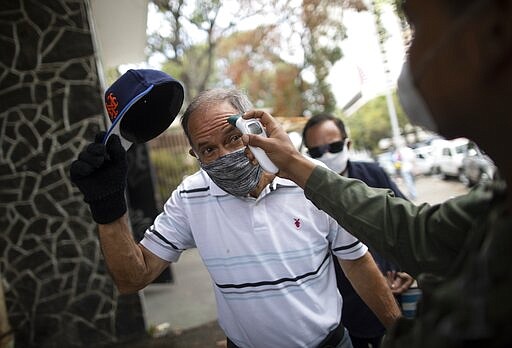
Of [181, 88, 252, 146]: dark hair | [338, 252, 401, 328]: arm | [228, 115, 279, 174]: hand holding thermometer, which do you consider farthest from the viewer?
[181, 88, 252, 146]: dark hair

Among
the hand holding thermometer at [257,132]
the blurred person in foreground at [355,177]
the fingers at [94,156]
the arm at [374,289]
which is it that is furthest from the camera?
the blurred person in foreground at [355,177]

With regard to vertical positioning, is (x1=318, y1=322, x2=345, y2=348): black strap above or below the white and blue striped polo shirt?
below

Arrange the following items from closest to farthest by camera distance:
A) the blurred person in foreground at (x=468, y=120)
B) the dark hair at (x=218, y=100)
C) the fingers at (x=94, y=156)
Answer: the blurred person in foreground at (x=468, y=120) → the fingers at (x=94, y=156) → the dark hair at (x=218, y=100)

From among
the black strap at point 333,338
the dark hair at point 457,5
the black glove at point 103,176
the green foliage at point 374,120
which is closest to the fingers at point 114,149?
the black glove at point 103,176

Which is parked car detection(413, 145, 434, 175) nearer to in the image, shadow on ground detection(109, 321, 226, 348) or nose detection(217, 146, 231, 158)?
shadow on ground detection(109, 321, 226, 348)

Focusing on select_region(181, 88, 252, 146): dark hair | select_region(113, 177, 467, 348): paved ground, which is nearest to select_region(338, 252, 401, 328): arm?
select_region(181, 88, 252, 146): dark hair

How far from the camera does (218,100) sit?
6.08 feet

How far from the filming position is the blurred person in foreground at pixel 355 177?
2441mm

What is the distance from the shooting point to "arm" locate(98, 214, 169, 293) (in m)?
1.67

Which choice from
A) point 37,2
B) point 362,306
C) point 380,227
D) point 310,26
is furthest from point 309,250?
point 310,26

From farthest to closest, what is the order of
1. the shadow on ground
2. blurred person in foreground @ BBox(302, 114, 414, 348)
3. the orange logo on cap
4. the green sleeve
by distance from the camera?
the shadow on ground
blurred person in foreground @ BBox(302, 114, 414, 348)
the orange logo on cap
the green sleeve

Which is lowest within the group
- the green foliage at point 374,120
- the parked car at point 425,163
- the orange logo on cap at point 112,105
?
the green foliage at point 374,120

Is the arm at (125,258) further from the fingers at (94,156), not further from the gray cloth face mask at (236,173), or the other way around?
the gray cloth face mask at (236,173)

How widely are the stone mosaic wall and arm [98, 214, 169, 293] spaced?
3111 millimetres
